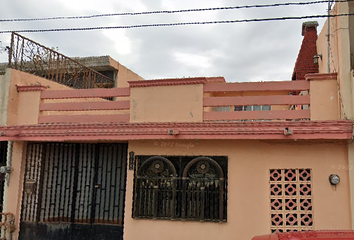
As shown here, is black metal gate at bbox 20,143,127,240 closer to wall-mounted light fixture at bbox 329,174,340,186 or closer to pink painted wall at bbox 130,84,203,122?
pink painted wall at bbox 130,84,203,122

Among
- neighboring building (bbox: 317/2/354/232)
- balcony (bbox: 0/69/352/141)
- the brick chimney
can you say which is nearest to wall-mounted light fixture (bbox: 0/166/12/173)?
balcony (bbox: 0/69/352/141)

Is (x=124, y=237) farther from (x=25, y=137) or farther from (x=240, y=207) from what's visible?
(x=25, y=137)

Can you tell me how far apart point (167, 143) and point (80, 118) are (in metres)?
2.34

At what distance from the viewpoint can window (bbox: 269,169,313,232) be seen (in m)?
7.15

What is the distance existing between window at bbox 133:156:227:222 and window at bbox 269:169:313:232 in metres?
1.04

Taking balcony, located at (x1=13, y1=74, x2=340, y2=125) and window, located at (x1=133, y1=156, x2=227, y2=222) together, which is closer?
balcony, located at (x1=13, y1=74, x2=340, y2=125)

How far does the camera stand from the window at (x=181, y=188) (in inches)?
297

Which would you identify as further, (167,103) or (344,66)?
(167,103)

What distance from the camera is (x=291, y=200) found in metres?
7.24

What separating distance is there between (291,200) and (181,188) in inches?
92.5

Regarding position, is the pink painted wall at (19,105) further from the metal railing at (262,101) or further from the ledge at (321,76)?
the ledge at (321,76)

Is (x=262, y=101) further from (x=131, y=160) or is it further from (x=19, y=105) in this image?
(x=19, y=105)

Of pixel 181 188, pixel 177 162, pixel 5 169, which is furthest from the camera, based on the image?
pixel 5 169

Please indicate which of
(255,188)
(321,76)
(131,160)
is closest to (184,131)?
(131,160)
